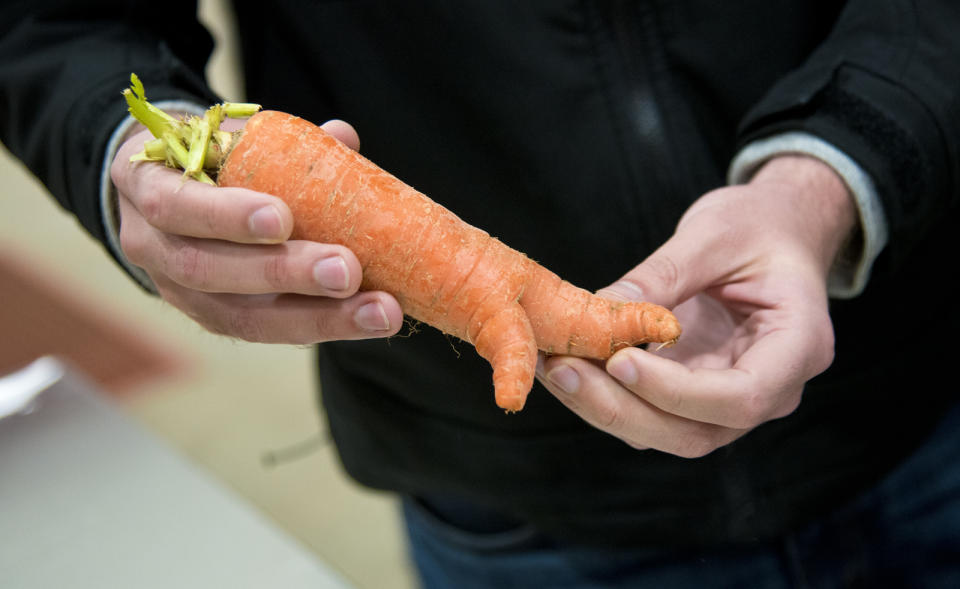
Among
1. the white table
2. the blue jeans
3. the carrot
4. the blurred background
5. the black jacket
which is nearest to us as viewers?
the carrot

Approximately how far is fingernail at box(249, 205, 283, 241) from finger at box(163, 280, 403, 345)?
0.29ft

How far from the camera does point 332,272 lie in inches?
24.8

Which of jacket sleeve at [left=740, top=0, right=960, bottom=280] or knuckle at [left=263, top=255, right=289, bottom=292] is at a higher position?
jacket sleeve at [left=740, top=0, right=960, bottom=280]

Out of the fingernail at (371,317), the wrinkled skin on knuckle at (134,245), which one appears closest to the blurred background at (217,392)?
the wrinkled skin on knuckle at (134,245)

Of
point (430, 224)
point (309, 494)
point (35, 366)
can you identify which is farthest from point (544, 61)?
point (309, 494)

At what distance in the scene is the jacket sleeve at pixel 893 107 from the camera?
0.81 meters

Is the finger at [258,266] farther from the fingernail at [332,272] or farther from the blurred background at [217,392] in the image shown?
the blurred background at [217,392]

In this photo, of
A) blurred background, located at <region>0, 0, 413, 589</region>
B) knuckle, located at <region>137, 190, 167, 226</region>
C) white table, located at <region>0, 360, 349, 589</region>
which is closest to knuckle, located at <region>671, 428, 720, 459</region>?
knuckle, located at <region>137, 190, 167, 226</region>

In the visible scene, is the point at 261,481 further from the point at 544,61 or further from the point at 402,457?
the point at 544,61

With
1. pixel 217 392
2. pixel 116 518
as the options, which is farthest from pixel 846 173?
pixel 217 392

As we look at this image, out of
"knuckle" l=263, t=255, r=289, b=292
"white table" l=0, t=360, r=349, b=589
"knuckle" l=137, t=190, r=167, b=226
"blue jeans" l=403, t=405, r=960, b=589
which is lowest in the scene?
"white table" l=0, t=360, r=349, b=589

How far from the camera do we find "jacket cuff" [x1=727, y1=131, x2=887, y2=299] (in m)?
0.82

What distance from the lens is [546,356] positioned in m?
0.82

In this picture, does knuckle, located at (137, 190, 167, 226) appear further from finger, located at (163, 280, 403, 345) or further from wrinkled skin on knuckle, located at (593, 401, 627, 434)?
wrinkled skin on knuckle, located at (593, 401, 627, 434)
